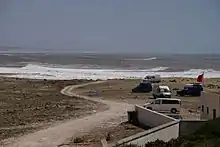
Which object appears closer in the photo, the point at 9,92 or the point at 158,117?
the point at 158,117

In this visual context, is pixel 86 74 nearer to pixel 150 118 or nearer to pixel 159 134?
pixel 150 118

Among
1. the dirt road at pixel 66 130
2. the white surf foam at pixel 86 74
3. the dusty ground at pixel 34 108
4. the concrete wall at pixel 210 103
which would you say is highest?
the concrete wall at pixel 210 103

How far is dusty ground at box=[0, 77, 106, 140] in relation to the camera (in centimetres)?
3431

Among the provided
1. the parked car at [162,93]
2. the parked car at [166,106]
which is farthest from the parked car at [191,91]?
the parked car at [166,106]

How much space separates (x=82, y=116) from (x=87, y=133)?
7.65 m

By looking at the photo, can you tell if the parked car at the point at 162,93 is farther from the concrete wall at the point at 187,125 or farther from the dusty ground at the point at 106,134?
the concrete wall at the point at 187,125

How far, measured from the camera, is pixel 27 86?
65.9m

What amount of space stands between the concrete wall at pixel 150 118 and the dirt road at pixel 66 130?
8.79 feet

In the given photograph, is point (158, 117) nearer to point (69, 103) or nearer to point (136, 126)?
point (136, 126)

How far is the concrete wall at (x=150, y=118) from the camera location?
94.5ft

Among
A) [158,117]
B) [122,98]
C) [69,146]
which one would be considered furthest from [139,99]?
[69,146]

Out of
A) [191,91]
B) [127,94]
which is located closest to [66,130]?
[127,94]

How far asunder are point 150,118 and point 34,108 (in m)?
14.6

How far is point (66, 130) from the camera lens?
32344 millimetres
